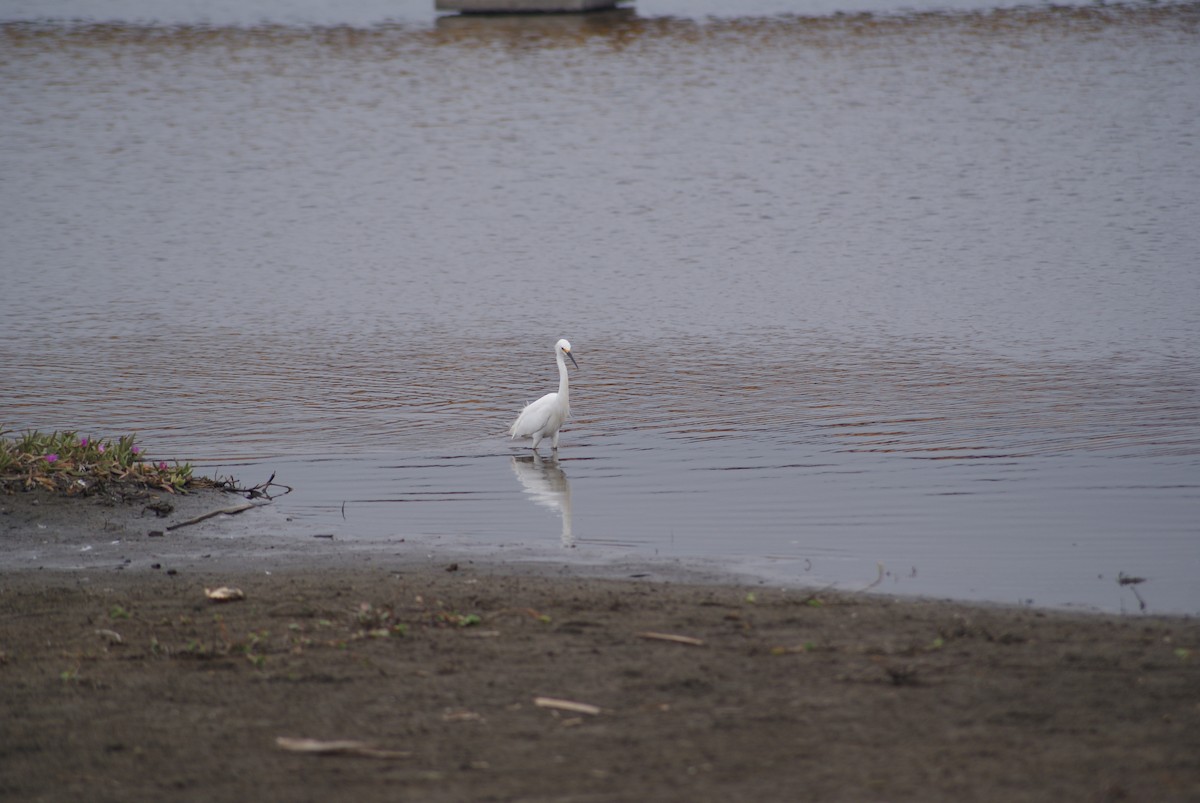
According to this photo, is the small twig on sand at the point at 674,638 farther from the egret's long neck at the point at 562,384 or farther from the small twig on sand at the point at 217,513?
the egret's long neck at the point at 562,384

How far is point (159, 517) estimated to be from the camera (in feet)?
33.1

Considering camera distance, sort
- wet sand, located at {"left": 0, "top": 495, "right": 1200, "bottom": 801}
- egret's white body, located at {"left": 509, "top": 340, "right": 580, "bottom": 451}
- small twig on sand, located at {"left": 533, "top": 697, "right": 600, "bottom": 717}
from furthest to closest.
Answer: egret's white body, located at {"left": 509, "top": 340, "right": 580, "bottom": 451}
small twig on sand, located at {"left": 533, "top": 697, "right": 600, "bottom": 717}
wet sand, located at {"left": 0, "top": 495, "right": 1200, "bottom": 801}

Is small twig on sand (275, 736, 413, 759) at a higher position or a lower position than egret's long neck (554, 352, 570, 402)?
lower

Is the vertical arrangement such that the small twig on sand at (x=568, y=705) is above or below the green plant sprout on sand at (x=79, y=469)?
below

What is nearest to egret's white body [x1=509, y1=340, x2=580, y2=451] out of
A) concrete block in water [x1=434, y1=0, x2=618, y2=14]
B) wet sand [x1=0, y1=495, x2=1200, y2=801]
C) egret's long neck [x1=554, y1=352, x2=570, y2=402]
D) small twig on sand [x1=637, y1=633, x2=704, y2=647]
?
egret's long neck [x1=554, y1=352, x2=570, y2=402]

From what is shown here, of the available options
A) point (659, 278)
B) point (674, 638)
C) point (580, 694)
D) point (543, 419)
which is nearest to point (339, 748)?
point (580, 694)

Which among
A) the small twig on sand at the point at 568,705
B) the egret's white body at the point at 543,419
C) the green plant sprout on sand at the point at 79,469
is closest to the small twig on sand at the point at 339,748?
the small twig on sand at the point at 568,705

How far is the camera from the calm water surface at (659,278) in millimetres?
10828

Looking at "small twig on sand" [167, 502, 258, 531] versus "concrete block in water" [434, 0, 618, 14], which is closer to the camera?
"small twig on sand" [167, 502, 258, 531]

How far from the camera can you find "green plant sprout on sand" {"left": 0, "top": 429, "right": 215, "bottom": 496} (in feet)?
33.7

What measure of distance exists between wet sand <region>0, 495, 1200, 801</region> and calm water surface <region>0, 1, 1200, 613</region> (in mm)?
1567

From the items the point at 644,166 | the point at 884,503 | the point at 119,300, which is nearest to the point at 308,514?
the point at 884,503

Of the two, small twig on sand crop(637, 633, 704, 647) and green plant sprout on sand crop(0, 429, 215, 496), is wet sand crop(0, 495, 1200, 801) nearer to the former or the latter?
small twig on sand crop(637, 633, 704, 647)

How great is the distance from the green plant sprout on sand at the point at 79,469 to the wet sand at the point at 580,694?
2184 mm
